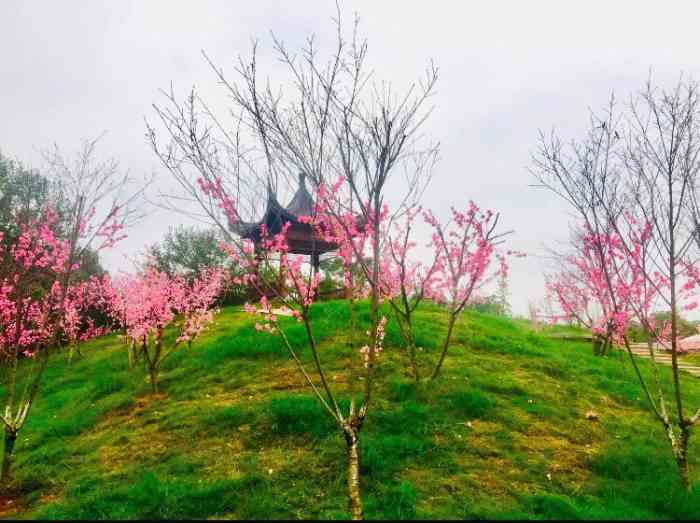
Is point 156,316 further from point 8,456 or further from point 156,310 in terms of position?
point 8,456

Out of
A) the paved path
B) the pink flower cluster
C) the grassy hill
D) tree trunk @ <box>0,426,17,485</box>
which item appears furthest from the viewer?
the paved path

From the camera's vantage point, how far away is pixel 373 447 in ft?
18.6

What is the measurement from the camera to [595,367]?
1052cm

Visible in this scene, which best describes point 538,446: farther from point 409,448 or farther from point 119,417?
point 119,417

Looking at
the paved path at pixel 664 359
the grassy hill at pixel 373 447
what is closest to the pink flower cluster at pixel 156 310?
the grassy hill at pixel 373 447

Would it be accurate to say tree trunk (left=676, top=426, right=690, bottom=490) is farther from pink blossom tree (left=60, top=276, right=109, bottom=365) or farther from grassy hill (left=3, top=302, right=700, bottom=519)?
pink blossom tree (left=60, top=276, right=109, bottom=365)

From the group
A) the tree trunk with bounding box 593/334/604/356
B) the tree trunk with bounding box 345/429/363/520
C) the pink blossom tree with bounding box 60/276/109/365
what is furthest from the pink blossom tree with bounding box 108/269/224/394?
the tree trunk with bounding box 593/334/604/356

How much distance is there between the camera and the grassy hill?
15.8 feet

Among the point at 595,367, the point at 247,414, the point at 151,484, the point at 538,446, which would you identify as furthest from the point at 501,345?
the point at 151,484

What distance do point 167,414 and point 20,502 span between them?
7.50ft

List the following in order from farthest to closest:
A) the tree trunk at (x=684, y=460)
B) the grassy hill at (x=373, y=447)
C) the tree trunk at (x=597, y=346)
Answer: the tree trunk at (x=597, y=346), the tree trunk at (x=684, y=460), the grassy hill at (x=373, y=447)

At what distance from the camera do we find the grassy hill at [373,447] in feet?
15.8

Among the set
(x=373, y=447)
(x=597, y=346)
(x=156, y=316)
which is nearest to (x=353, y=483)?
(x=373, y=447)

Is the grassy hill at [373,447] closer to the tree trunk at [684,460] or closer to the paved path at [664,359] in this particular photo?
the tree trunk at [684,460]
